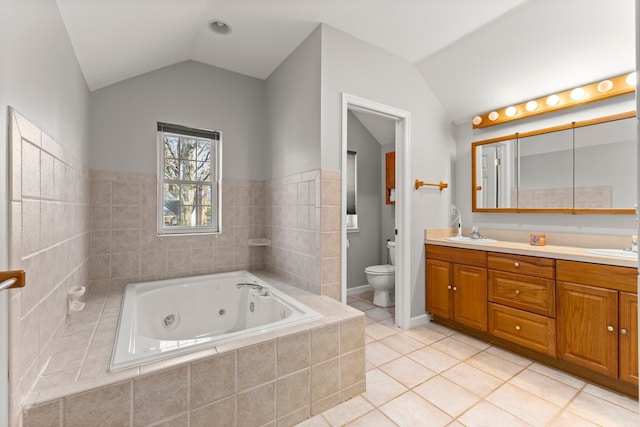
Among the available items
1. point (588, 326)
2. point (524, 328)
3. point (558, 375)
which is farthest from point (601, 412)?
point (524, 328)

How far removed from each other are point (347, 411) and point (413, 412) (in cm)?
37

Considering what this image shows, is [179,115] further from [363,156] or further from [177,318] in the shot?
[363,156]

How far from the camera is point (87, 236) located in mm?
2219

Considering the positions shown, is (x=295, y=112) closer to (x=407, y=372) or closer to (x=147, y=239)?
(x=147, y=239)

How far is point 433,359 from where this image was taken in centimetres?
221

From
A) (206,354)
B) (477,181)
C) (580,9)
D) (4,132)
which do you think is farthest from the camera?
(477,181)

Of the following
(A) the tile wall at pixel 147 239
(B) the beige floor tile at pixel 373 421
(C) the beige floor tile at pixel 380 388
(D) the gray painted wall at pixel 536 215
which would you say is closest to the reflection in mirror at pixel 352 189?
(D) the gray painted wall at pixel 536 215

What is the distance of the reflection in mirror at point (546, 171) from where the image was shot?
2406 mm

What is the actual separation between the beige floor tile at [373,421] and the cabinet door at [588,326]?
1.39 metres

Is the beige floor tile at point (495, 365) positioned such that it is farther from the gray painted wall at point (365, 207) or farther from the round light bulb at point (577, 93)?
the round light bulb at point (577, 93)

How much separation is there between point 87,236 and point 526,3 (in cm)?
370

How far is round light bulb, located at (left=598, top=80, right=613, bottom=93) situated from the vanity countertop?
47.5 inches

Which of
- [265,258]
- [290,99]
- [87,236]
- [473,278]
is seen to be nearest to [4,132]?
[87,236]

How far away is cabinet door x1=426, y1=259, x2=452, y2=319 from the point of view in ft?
8.92
